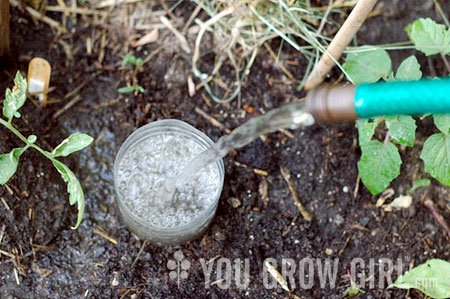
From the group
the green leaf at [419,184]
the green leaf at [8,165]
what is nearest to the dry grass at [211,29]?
the green leaf at [419,184]

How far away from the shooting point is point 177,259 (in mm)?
2037

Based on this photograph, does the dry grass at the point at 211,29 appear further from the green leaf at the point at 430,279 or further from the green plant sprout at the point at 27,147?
the green leaf at the point at 430,279

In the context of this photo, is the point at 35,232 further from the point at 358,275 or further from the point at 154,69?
the point at 358,275

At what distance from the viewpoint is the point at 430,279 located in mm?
1952

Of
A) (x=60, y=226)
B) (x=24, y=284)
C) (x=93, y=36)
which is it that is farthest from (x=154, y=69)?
(x=24, y=284)

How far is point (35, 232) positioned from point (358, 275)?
87 cm

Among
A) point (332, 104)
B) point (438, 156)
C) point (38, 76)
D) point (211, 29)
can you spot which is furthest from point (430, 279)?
point (38, 76)

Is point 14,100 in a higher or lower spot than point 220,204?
higher

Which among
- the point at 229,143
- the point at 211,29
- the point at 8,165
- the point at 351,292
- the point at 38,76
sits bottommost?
the point at 351,292

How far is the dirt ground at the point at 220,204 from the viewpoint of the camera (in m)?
1.99

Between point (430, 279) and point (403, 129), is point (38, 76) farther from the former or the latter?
point (430, 279)

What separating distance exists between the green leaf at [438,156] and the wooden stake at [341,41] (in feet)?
1.10

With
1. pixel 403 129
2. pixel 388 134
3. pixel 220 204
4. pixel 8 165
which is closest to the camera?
pixel 8 165

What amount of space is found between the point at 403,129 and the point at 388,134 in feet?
0.34
